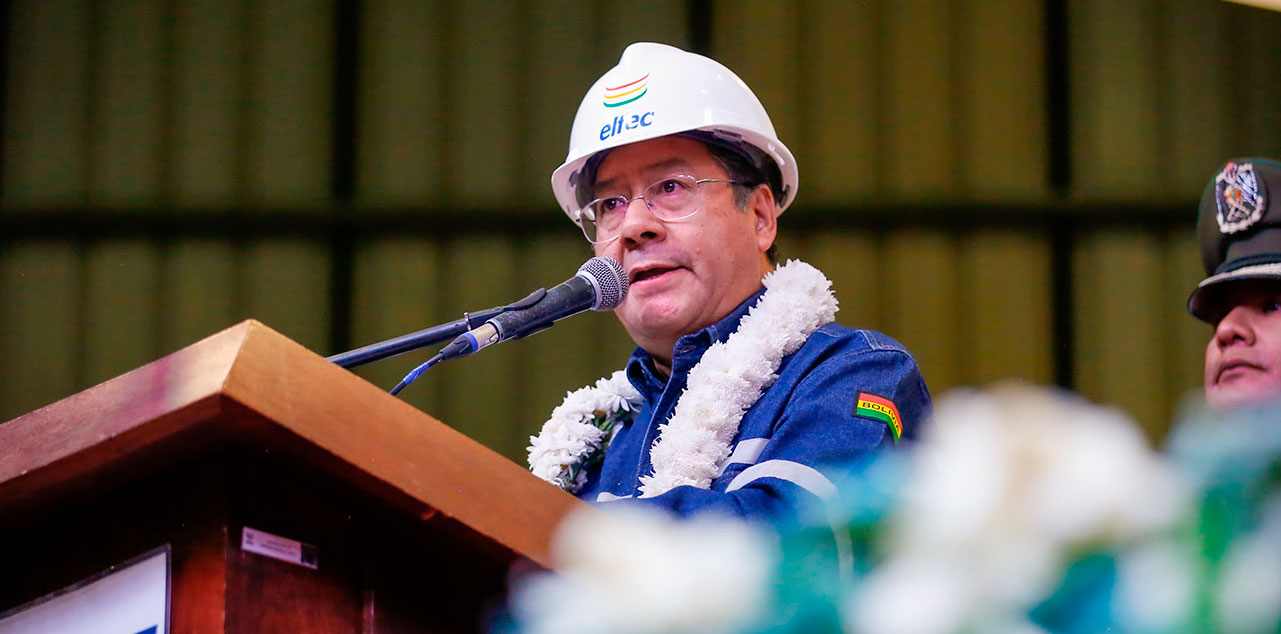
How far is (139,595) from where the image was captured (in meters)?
0.87

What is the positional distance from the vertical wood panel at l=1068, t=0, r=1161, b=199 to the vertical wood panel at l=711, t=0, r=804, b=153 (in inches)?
34.1

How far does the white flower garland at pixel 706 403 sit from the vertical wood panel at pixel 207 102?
275 cm

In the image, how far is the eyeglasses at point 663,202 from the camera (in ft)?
6.75

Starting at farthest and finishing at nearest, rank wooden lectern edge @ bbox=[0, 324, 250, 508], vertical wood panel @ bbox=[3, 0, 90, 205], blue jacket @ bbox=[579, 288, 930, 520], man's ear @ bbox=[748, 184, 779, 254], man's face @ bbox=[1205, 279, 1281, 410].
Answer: vertical wood panel @ bbox=[3, 0, 90, 205]
man's ear @ bbox=[748, 184, 779, 254]
man's face @ bbox=[1205, 279, 1281, 410]
blue jacket @ bbox=[579, 288, 930, 520]
wooden lectern edge @ bbox=[0, 324, 250, 508]

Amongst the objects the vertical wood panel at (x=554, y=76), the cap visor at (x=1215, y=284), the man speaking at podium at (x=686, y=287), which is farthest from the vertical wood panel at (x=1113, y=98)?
the man speaking at podium at (x=686, y=287)

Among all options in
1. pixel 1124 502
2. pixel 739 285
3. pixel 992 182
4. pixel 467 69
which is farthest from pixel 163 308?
pixel 1124 502

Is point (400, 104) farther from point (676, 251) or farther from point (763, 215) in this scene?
point (676, 251)

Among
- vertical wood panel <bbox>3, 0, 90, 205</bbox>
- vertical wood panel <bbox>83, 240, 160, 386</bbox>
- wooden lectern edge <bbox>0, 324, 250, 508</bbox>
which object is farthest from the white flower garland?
vertical wood panel <bbox>3, 0, 90, 205</bbox>

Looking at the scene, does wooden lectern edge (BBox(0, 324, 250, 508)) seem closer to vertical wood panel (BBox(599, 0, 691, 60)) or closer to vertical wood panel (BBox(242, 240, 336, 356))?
vertical wood panel (BBox(242, 240, 336, 356))

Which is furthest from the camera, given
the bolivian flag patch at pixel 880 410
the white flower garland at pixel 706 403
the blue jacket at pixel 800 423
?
the white flower garland at pixel 706 403

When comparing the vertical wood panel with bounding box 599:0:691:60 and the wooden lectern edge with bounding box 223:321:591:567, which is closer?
the wooden lectern edge with bounding box 223:321:591:567

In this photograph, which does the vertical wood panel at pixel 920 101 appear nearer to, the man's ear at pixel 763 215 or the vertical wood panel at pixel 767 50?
the vertical wood panel at pixel 767 50

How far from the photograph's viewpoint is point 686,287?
201 cm

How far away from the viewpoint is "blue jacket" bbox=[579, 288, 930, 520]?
133 centimetres
